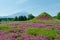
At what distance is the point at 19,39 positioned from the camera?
1852 cm

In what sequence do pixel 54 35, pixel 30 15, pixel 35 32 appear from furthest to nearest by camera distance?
1. pixel 30 15
2. pixel 35 32
3. pixel 54 35

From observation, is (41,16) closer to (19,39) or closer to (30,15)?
(30,15)

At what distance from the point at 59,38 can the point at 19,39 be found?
3.77 metres

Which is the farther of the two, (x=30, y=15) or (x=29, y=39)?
(x=30, y=15)

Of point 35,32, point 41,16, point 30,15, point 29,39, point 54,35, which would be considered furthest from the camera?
point 30,15

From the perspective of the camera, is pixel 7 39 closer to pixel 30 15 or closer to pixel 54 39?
pixel 54 39

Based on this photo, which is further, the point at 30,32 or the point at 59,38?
the point at 30,32

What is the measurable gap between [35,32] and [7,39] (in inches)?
188

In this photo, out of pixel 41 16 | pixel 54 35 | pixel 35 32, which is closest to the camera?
pixel 54 35

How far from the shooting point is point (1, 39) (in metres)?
18.2

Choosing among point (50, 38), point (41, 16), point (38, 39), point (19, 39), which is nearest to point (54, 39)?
point (50, 38)

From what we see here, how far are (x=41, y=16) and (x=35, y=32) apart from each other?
54.4m

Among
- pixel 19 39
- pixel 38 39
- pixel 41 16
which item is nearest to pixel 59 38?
pixel 38 39

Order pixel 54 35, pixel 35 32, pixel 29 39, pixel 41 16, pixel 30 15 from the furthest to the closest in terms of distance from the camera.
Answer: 1. pixel 30 15
2. pixel 41 16
3. pixel 35 32
4. pixel 54 35
5. pixel 29 39
